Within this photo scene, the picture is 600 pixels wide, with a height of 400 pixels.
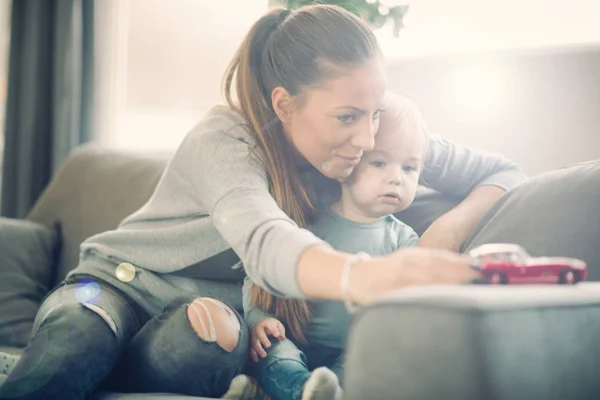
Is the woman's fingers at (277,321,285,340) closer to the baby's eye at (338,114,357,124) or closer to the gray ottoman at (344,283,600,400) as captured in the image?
the baby's eye at (338,114,357,124)

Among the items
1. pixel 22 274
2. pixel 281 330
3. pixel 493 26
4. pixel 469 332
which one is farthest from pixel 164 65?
pixel 469 332

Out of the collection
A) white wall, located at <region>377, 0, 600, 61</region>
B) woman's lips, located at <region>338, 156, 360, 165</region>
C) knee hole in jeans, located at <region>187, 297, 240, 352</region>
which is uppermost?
white wall, located at <region>377, 0, 600, 61</region>

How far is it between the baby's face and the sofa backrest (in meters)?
0.71

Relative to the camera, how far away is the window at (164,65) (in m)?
1.70

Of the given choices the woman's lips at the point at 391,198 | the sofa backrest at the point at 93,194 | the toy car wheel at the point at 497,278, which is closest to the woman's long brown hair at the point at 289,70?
the woman's lips at the point at 391,198

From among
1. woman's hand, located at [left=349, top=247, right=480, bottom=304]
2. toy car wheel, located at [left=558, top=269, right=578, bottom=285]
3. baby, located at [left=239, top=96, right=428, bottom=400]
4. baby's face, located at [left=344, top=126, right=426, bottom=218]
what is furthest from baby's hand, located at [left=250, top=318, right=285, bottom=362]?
toy car wheel, located at [left=558, top=269, right=578, bottom=285]

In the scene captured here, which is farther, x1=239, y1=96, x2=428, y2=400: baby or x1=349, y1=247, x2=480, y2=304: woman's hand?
x1=239, y1=96, x2=428, y2=400: baby

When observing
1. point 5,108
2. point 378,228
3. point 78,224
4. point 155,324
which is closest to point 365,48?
point 378,228

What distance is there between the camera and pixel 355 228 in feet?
3.57

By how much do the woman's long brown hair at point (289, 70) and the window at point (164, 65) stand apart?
1.01 ft

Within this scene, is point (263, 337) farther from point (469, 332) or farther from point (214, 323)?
point (469, 332)

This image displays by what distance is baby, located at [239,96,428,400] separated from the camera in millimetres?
1039

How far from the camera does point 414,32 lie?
53.2 inches

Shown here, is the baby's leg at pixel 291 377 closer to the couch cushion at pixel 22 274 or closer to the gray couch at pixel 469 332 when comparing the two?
the gray couch at pixel 469 332
